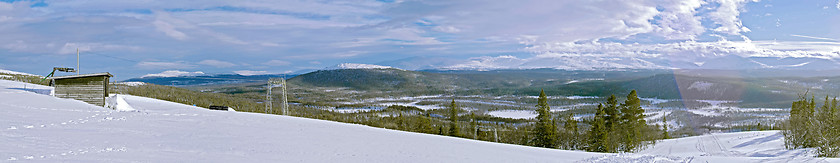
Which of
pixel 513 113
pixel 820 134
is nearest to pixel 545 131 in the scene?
pixel 820 134

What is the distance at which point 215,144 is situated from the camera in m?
13.2

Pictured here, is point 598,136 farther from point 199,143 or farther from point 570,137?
point 199,143

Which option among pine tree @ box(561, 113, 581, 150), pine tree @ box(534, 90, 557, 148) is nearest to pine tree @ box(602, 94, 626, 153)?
pine tree @ box(534, 90, 557, 148)

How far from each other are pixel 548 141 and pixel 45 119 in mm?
36052

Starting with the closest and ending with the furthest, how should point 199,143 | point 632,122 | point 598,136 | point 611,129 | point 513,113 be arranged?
1. point 199,143
2. point 598,136
3. point 611,129
4. point 632,122
5. point 513,113

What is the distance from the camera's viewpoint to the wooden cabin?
986 inches

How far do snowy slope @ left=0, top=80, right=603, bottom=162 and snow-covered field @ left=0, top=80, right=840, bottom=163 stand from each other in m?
0.02

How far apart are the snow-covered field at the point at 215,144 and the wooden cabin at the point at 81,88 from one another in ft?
12.9

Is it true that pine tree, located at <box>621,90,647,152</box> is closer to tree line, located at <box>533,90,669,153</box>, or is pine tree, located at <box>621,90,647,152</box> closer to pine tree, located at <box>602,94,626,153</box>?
tree line, located at <box>533,90,669,153</box>

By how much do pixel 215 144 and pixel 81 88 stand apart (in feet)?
58.1

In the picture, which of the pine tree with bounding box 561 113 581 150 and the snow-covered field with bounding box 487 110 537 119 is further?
the snow-covered field with bounding box 487 110 537 119

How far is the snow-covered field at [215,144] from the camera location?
10.8m

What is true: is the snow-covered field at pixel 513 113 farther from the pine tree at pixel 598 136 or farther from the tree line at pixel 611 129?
the pine tree at pixel 598 136

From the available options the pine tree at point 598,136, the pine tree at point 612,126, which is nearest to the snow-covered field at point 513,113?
the pine tree at point 612,126
